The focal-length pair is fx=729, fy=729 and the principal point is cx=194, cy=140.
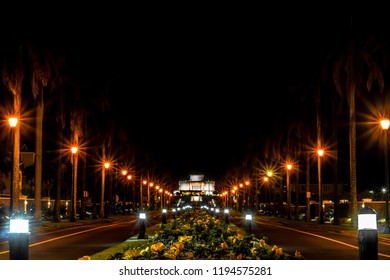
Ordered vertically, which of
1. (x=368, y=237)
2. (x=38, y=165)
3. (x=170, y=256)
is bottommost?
(x=170, y=256)

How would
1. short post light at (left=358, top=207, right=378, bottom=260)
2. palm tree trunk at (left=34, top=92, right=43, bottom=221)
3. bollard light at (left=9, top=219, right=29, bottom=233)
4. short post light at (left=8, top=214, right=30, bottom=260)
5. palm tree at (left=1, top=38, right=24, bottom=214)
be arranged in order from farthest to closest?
palm tree trunk at (left=34, top=92, right=43, bottom=221) → palm tree at (left=1, top=38, right=24, bottom=214) → bollard light at (left=9, top=219, right=29, bottom=233) → short post light at (left=8, top=214, right=30, bottom=260) → short post light at (left=358, top=207, right=378, bottom=260)

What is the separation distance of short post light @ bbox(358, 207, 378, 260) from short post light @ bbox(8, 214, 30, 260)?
16.1 ft

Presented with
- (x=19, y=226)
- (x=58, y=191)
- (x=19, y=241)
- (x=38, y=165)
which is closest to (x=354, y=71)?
(x=38, y=165)

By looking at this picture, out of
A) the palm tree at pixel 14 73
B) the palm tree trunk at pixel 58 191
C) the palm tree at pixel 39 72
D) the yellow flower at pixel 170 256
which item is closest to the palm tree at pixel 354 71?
the palm tree at pixel 39 72

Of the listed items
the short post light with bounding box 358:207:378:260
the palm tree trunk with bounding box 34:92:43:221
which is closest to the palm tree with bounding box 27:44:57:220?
the palm tree trunk with bounding box 34:92:43:221

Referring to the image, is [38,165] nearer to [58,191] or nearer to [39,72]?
[58,191]

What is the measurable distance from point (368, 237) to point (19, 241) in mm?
5134

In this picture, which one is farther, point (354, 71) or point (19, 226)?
point (354, 71)

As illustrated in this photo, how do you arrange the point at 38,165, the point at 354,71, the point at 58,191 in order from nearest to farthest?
the point at 354,71 < the point at 38,165 < the point at 58,191

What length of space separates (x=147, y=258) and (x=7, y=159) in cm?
6611

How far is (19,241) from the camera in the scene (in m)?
11.0

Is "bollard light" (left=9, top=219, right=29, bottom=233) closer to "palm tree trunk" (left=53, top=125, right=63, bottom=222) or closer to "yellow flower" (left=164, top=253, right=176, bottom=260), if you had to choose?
"yellow flower" (left=164, top=253, right=176, bottom=260)

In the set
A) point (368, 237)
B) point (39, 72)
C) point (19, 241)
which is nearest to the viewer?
point (368, 237)

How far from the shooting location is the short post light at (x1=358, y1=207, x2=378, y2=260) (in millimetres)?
9656
